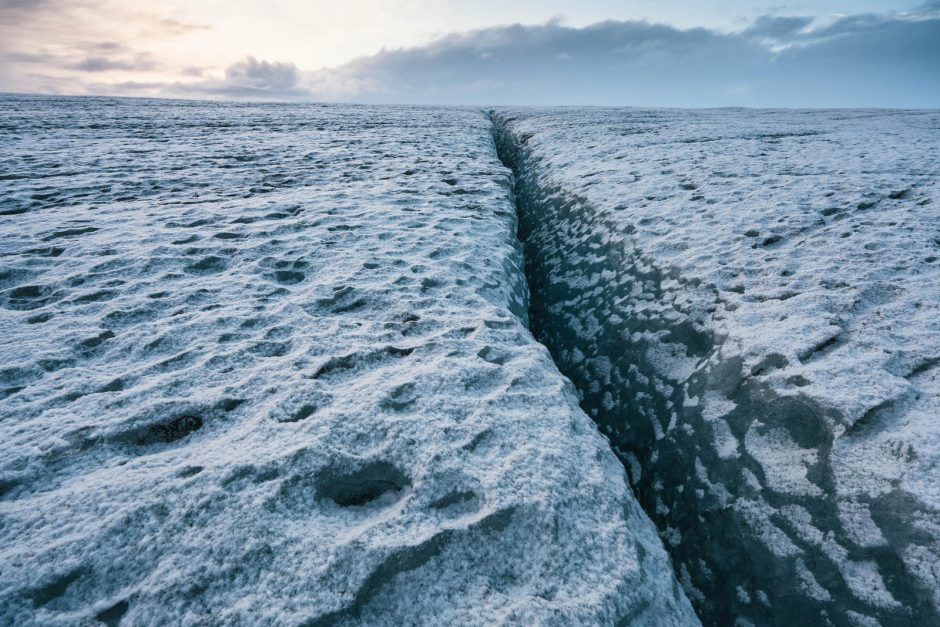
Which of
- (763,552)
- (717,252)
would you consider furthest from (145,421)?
(717,252)

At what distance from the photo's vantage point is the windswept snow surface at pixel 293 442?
4.17 feet

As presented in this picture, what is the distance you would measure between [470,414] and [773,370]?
1.39 metres

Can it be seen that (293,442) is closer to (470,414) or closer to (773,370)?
(470,414)

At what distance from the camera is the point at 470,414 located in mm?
1891

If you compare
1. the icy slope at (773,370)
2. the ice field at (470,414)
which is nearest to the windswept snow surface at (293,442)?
the ice field at (470,414)

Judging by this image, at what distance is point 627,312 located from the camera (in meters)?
3.02

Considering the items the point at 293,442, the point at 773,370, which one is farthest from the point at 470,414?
the point at 773,370

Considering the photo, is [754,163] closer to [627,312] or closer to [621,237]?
[621,237]

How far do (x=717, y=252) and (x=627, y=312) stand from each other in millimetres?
798

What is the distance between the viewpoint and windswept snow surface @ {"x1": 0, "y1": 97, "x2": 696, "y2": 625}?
1.27m

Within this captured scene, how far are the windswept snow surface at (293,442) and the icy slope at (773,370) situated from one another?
7.0 inches

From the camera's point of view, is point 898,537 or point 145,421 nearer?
point 898,537

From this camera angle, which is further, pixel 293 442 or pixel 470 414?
pixel 470 414

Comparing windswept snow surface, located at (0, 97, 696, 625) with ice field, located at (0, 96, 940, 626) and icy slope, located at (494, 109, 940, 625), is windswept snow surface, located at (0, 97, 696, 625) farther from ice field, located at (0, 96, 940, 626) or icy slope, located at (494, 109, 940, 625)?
icy slope, located at (494, 109, 940, 625)
